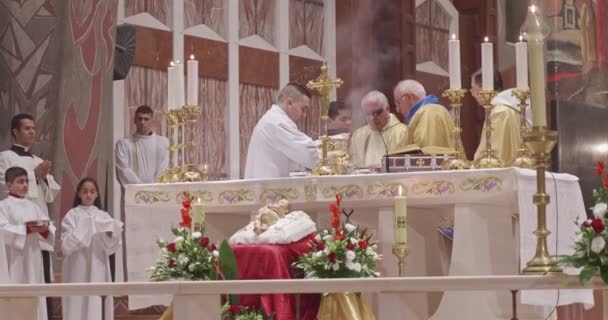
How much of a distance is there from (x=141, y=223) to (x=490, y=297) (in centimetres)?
256

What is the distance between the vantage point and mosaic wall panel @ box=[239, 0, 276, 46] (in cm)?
1516

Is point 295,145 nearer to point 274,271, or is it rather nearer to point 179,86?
Answer: point 179,86

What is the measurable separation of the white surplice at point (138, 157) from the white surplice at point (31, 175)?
1551 millimetres

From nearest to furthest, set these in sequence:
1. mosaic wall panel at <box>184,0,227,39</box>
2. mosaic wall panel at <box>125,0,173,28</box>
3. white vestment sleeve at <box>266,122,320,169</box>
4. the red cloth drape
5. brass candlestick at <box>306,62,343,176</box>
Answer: the red cloth drape
brass candlestick at <box>306,62,343,176</box>
white vestment sleeve at <box>266,122,320,169</box>
mosaic wall panel at <box>125,0,173,28</box>
mosaic wall panel at <box>184,0,227,39</box>

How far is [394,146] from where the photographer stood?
10.5 m

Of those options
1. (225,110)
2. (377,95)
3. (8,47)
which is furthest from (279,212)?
(225,110)

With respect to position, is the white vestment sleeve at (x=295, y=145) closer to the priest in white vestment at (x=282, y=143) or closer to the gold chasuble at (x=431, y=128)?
the priest in white vestment at (x=282, y=143)

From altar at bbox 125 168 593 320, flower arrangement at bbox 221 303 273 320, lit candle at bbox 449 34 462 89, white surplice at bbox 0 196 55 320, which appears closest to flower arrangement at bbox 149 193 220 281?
flower arrangement at bbox 221 303 273 320

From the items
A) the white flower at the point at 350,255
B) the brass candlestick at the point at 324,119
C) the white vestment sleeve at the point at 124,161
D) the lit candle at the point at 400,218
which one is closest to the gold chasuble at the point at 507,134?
the brass candlestick at the point at 324,119

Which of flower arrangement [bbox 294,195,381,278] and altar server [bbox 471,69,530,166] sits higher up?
altar server [bbox 471,69,530,166]

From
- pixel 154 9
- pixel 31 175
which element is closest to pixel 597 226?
pixel 31 175

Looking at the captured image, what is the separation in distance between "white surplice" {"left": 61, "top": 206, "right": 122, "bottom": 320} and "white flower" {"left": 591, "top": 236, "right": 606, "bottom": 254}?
5.88m

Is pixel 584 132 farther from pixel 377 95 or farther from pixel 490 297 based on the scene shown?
pixel 490 297

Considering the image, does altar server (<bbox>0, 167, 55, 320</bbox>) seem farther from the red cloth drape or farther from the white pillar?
the white pillar
